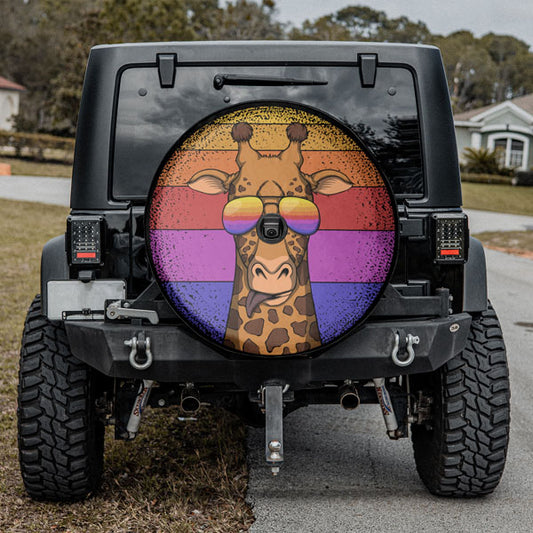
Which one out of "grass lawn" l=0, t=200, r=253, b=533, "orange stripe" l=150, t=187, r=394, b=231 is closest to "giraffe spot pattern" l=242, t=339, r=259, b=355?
"orange stripe" l=150, t=187, r=394, b=231

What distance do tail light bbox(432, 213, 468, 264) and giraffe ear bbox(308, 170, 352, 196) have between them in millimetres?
582

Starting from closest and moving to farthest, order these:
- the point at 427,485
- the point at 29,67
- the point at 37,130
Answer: the point at 427,485 < the point at 37,130 < the point at 29,67

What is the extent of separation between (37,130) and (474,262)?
5096 cm

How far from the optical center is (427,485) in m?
3.88

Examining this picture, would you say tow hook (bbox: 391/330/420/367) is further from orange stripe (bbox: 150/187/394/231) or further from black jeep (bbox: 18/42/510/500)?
orange stripe (bbox: 150/187/394/231)

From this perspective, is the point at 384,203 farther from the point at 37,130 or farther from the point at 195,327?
the point at 37,130

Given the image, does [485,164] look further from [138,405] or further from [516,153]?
[138,405]

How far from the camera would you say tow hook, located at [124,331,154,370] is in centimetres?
311

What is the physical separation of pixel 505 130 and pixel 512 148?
128cm

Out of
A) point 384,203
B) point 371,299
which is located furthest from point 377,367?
point 384,203

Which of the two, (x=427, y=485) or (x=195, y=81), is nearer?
(x=195, y=81)

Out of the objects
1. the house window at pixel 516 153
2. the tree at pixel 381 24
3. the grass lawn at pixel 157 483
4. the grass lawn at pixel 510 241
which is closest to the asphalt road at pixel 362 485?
the grass lawn at pixel 157 483

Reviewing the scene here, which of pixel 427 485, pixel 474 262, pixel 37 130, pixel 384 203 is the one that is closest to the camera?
pixel 384 203

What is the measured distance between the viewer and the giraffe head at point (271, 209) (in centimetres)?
294
